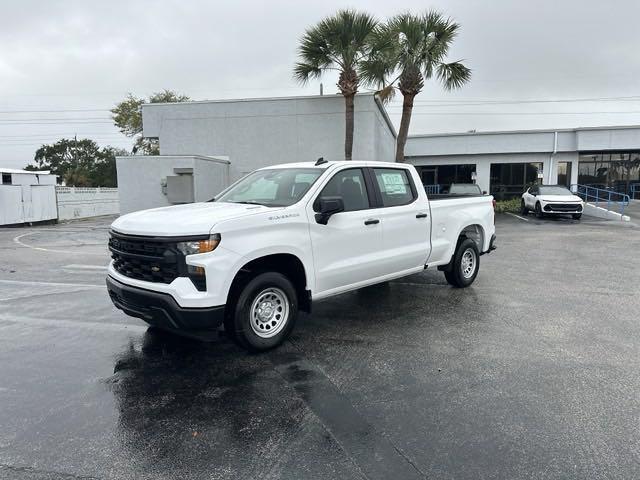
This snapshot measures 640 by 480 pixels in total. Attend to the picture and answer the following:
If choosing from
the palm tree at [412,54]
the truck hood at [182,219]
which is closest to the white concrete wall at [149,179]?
the palm tree at [412,54]

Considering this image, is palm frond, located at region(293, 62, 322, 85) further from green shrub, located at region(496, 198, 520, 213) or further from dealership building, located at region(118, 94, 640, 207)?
green shrub, located at region(496, 198, 520, 213)

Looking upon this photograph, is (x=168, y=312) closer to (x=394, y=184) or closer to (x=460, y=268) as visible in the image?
(x=394, y=184)

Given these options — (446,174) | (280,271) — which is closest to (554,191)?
(446,174)

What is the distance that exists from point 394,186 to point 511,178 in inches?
1056

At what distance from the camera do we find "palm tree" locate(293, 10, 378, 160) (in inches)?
699

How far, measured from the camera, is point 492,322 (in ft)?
19.2

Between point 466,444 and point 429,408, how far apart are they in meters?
0.52

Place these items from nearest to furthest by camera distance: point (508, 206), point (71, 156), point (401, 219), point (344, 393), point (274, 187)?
point (344, 393) < point (274, 187) < point (401, 219) < point (508, 206) < point (71, 156)

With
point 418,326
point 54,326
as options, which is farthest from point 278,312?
point 54,326

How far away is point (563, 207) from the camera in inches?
798

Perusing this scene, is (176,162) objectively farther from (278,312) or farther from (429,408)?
(429,408)

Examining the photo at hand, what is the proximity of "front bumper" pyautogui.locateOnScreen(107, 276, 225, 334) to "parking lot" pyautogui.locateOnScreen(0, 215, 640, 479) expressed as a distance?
0.48 meters

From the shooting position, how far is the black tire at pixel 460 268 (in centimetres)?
743

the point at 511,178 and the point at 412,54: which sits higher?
the point at 412,54
